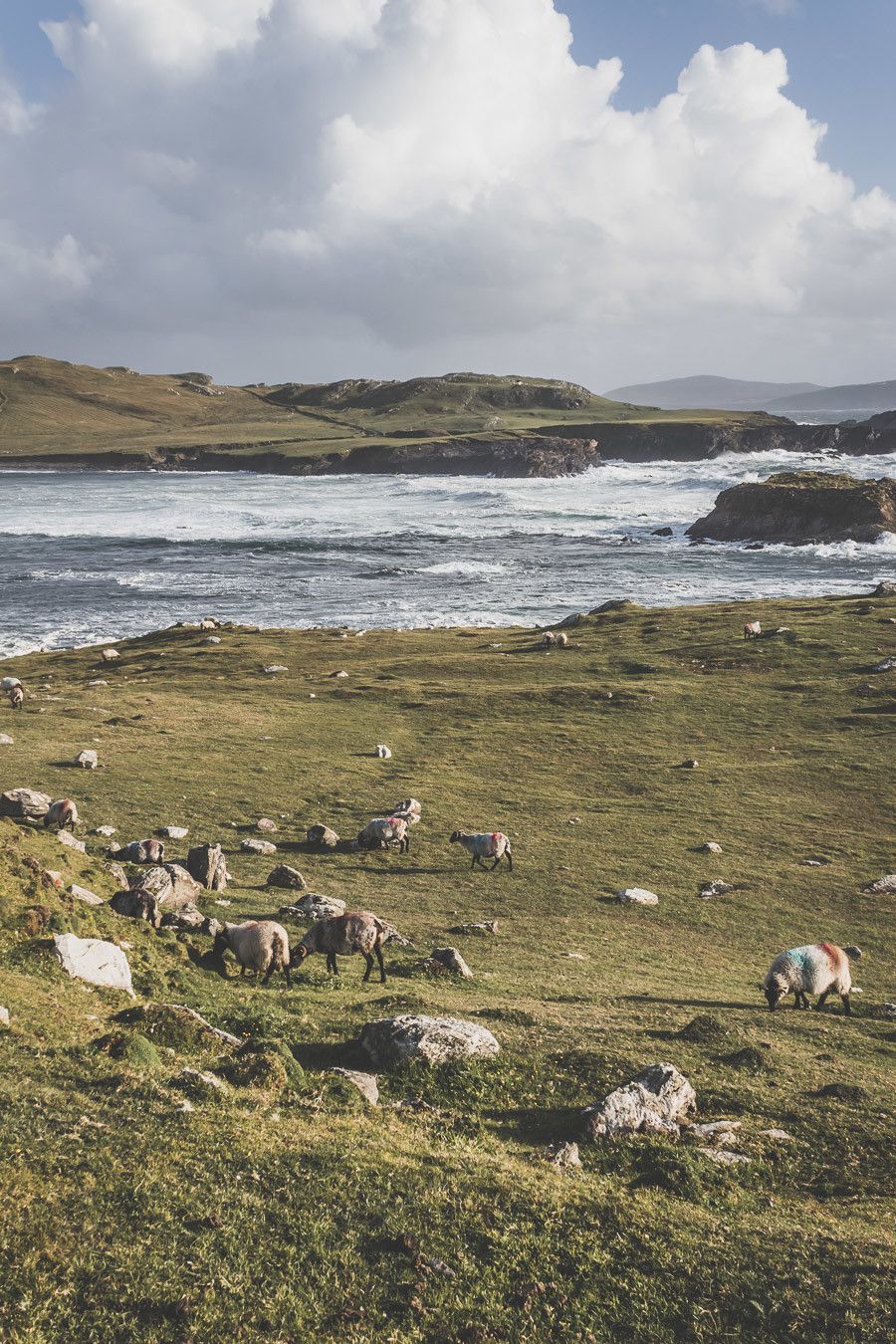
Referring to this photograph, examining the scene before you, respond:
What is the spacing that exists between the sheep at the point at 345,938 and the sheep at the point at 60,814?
1262 cm

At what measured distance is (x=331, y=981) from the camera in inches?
823

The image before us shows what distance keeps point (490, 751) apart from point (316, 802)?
11.0 m

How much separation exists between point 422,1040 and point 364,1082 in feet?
4.92

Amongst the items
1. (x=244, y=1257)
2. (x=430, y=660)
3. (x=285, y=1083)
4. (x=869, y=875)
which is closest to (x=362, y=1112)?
(x=285, y=1083)

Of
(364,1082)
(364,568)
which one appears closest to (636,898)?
(364,1082)

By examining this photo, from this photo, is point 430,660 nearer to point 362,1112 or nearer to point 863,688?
point 863,688

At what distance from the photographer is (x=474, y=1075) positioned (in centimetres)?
1566

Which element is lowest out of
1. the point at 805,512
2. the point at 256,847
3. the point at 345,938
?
the point at 256,847

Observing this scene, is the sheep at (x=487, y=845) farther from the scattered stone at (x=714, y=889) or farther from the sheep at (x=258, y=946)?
the sheep at (x=258, y=946)

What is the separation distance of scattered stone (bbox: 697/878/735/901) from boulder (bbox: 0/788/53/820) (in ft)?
70.4

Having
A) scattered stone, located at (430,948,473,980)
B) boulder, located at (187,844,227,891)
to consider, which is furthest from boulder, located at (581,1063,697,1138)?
boulder, located at (187,844,227,891)

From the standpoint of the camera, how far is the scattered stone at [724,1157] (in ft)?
43.0

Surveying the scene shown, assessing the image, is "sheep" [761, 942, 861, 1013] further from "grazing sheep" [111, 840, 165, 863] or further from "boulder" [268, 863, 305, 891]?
"grazing sheep" [111, 840, 165, 863]

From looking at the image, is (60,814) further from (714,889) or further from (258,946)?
(714,889)
